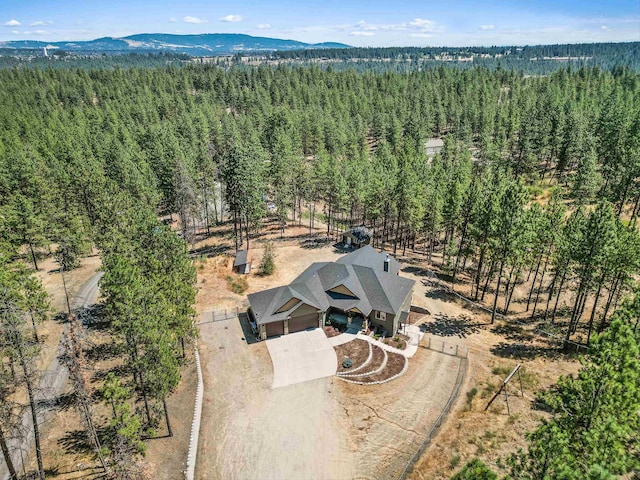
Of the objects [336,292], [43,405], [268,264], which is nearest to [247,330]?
[336,292]

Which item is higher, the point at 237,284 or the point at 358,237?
the point at 358,237

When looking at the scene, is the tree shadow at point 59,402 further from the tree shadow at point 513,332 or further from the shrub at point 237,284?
the tree shadow at point 513,332

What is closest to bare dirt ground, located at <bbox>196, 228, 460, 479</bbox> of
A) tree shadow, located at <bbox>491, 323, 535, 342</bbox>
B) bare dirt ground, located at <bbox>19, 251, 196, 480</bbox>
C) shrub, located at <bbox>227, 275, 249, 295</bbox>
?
bare dirt ground, located at <bbox>19, 251, 196, 480</bbox>

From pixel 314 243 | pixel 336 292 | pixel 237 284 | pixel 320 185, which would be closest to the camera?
pixel 336 292

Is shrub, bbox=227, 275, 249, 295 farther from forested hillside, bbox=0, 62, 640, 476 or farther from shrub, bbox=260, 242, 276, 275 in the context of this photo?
forested hillside, bbox=0, 62, 640, 476

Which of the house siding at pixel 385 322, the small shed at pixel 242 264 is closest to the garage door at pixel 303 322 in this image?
the house siding at pixel 385 322

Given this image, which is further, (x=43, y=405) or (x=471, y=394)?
(x=471, y=394)

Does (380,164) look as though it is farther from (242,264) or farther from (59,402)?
(59,402)
